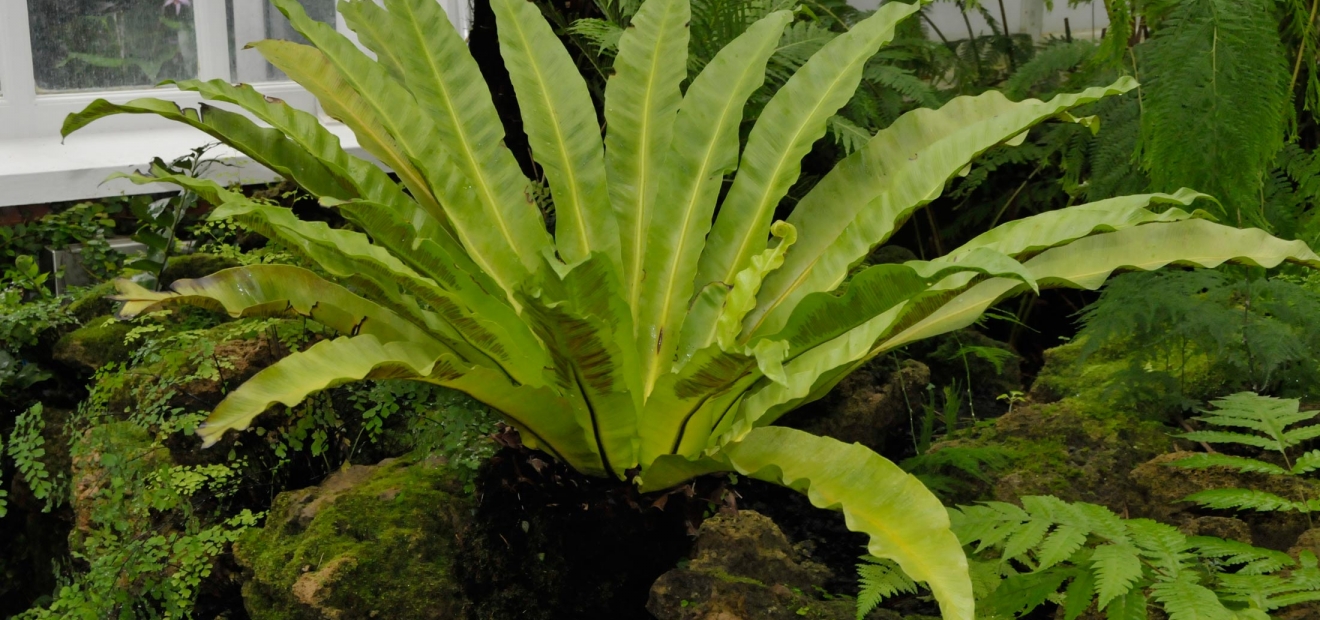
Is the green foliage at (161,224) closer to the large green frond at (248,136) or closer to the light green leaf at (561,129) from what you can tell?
the large green frond at (248,136)

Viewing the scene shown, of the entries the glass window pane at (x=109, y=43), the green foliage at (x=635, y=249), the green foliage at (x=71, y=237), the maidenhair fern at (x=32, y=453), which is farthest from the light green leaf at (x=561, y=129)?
the glass window pane at (x=109, y=43)

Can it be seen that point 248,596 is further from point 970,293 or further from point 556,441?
point 970,293

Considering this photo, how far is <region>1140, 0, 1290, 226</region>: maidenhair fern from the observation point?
158cm

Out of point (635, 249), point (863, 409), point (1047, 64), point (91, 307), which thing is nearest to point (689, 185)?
point (635, 249)

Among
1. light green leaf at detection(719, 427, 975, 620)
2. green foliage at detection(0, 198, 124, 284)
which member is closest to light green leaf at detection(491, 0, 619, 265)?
light green leaf at detection(719, 427, 975, 620)

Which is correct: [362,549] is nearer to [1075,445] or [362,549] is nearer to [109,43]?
[1075,445]

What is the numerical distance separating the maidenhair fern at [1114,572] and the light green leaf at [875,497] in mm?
66

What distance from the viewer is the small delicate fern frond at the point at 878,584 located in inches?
46.1

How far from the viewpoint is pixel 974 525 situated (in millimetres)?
1240

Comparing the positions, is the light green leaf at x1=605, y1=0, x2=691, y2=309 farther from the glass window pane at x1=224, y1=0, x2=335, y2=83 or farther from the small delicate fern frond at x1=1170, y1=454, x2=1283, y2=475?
the glass window pane at x1=224, y1=0, x2=335, y2=83

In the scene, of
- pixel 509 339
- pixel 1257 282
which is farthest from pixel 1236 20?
pixel 509 339

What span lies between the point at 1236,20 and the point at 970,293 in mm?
629

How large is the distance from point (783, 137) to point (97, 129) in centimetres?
204

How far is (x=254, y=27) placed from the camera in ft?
9.26
